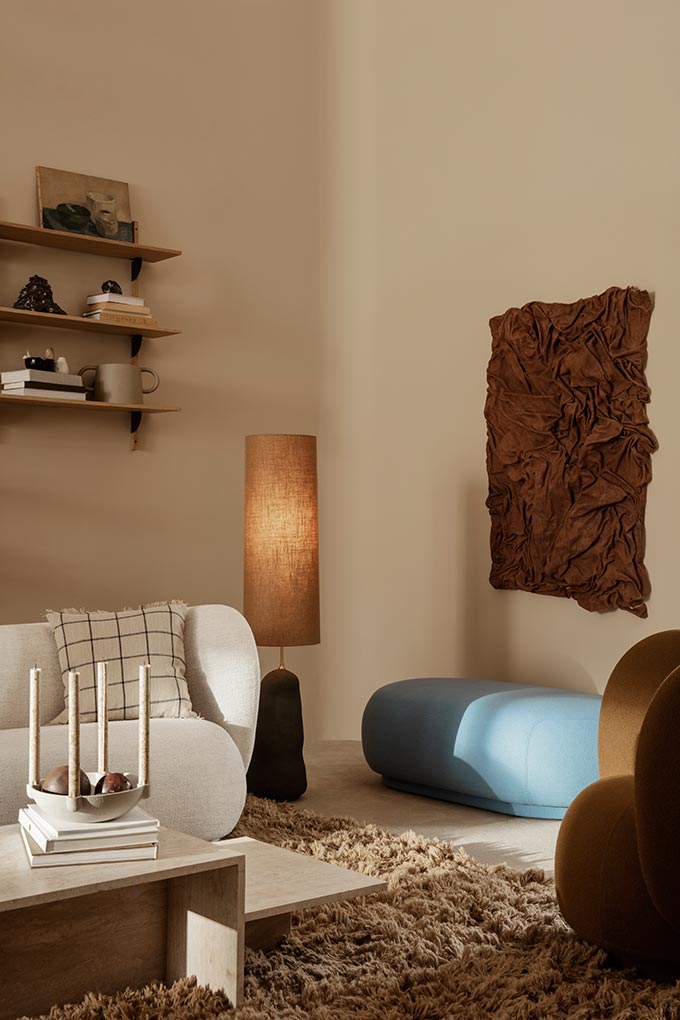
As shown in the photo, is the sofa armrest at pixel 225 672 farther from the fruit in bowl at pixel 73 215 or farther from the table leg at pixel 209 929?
the fruit in bowl at pixel 73 215

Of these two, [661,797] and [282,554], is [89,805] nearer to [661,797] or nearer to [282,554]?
[661,797]

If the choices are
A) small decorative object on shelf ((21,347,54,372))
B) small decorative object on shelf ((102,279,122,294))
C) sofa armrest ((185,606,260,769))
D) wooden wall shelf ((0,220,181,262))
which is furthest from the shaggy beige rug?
wooden wall shelf ((0,220,181,262))

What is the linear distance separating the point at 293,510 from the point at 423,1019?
7.85ft

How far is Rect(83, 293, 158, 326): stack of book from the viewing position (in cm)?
480

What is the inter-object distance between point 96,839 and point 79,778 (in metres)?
0.12

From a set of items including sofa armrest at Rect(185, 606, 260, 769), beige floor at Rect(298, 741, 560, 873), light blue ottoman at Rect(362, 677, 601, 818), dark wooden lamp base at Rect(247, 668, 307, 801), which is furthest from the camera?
dark wooden lamp base at Rect(247, 668, 307, 801)

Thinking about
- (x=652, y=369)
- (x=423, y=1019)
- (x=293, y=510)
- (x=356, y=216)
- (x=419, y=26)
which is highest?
(x=419, y=26)

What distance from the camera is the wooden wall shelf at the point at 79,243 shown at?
4.62 meters

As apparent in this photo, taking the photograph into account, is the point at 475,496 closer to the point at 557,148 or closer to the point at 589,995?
the point at 557,148

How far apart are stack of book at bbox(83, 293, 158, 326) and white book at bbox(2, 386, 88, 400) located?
0.33 m

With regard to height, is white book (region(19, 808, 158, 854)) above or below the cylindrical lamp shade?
below

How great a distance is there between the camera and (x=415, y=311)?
18.0 feet

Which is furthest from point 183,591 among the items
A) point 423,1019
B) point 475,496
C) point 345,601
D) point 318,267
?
point 423,1019

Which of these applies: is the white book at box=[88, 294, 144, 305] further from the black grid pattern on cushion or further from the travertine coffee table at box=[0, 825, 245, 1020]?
the travertine coffee table at box=[0, 825, 245, 1020]
